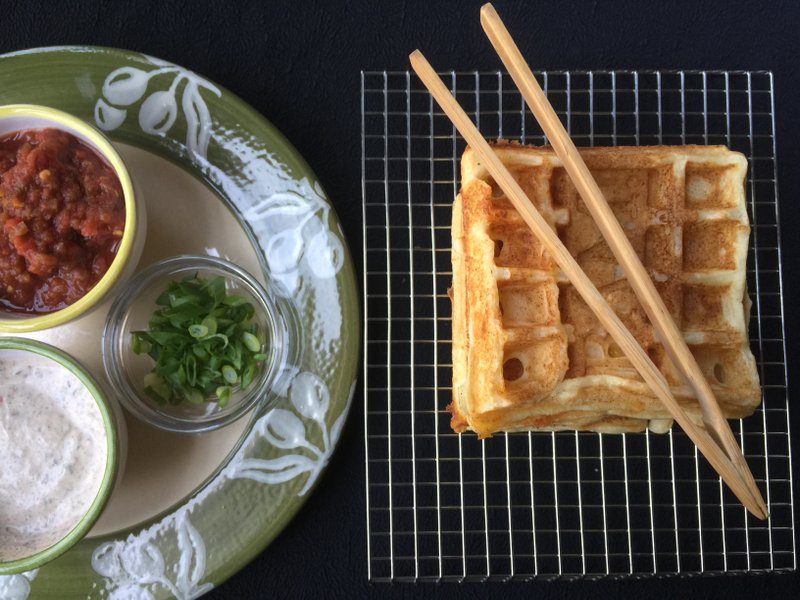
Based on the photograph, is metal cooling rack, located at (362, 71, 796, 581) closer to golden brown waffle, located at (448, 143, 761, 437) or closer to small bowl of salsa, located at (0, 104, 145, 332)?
golden brown waffle, located at (448, 143, 761, 437)

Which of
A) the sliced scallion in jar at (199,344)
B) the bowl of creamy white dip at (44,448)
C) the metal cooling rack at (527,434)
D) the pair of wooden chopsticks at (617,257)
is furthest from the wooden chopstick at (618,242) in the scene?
the bowl of creamy white dip at (44,448)

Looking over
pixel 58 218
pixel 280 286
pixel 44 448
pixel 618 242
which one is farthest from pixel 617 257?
pixel 44 448

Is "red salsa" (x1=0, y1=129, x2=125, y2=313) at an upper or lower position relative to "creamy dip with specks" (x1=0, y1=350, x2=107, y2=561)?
upper

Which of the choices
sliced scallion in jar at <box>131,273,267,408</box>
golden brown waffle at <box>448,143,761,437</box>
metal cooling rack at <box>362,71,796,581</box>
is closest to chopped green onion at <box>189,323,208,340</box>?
sliced scallion in jar at <box>131,273,267,408</box>

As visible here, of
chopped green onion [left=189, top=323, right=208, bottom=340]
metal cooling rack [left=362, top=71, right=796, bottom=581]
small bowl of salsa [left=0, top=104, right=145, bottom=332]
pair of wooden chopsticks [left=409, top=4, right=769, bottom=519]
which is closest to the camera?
pair of wooden chopsticks [left=409, top=4, right=769, bottom=519]

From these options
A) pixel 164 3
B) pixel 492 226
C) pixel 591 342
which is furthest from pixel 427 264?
pixel 164 3

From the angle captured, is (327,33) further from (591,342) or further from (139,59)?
(591,342)

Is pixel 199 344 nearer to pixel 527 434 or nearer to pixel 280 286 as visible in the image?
pixel 280 286
